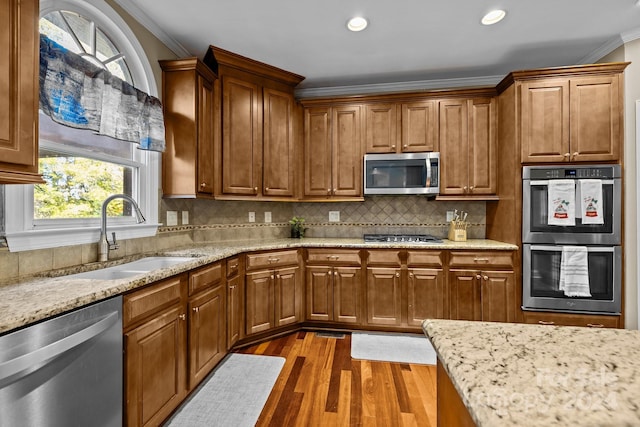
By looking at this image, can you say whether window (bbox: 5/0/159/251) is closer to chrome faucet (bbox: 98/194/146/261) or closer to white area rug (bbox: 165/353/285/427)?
chrome faucet (bbox: 98/194/146/261)

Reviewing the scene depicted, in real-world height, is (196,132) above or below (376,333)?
above

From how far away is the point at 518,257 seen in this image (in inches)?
108

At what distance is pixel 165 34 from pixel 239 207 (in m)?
1.70

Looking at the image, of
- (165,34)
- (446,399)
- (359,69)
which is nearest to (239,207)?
(165,34)

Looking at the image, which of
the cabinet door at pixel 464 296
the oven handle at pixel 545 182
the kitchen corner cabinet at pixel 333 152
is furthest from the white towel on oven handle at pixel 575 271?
the kitchen corner cabinet at pixel 333 152

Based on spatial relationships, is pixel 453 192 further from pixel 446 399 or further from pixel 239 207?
pixel 446 399

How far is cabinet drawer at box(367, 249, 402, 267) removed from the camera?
294 centimetres

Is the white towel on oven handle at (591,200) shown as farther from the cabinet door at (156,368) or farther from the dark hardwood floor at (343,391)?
the cabinet door at (156,368)

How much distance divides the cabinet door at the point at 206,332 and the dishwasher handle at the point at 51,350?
2.31ft

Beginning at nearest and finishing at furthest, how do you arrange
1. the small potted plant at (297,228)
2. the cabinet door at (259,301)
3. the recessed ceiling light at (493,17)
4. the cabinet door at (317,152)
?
1. the recessed ceiling light at (493,17)
2. the cabinet door at (259,301)
3. the cabinet door at (317,152)
4. the small potted plant at (297,228)

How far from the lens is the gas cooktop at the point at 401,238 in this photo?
3127 mm

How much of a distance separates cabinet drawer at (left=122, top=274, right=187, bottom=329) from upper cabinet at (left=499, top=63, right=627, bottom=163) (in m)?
2.98

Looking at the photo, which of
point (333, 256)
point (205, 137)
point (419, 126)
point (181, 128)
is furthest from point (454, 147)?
point (181, 128)

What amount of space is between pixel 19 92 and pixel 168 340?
4.38ft
